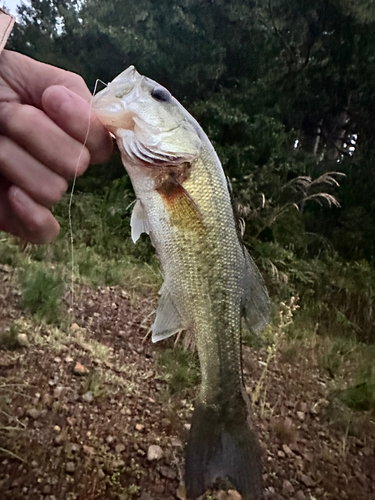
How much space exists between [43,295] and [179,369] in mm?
648

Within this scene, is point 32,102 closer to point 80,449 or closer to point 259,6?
point 80,449

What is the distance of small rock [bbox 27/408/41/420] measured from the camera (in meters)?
1.36

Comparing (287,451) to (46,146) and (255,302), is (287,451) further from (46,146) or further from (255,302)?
(46,146)

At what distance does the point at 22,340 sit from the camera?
1.57 meters

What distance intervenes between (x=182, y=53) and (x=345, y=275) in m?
1.79

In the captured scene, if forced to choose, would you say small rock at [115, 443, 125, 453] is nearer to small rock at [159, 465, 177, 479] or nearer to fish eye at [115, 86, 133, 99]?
small rock at [159, 465, 177, 479]

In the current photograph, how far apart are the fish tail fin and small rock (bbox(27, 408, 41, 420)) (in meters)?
0.75

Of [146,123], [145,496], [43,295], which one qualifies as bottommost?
[145,496]

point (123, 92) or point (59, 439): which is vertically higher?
point (123, 92)

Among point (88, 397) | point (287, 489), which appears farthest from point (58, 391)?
point (287, 489)

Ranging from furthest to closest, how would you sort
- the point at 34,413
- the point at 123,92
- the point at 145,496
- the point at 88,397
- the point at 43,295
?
the point at 43,295 < the point at 88,397 < the point at 34,413 < the point at 145,496 < the point at 123,92

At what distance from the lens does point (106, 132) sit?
78cm

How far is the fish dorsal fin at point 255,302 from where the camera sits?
79cm

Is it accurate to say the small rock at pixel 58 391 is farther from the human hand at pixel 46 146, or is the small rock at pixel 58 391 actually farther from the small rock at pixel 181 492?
the human hand at pixel 46 146
